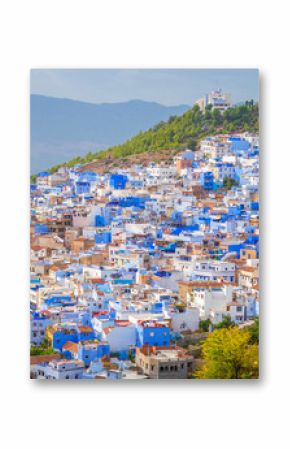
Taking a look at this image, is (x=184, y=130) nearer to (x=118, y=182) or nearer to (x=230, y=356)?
(x=118, y=182)

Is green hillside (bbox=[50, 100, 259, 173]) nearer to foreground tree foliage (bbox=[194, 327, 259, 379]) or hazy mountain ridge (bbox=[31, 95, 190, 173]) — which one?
hazy mountain ridge (bbox=[31, 95, 190, 173])

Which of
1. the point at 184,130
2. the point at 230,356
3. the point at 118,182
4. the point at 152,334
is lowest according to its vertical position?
the point at 230,356

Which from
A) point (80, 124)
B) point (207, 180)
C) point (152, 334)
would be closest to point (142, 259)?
point (152, 334)

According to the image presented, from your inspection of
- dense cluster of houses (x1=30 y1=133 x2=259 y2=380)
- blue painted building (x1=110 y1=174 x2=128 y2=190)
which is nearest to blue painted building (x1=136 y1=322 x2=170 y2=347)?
dense cluster of houses (x1=30 y1=133 x2=259 y2=380)

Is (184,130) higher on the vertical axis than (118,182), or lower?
higher
